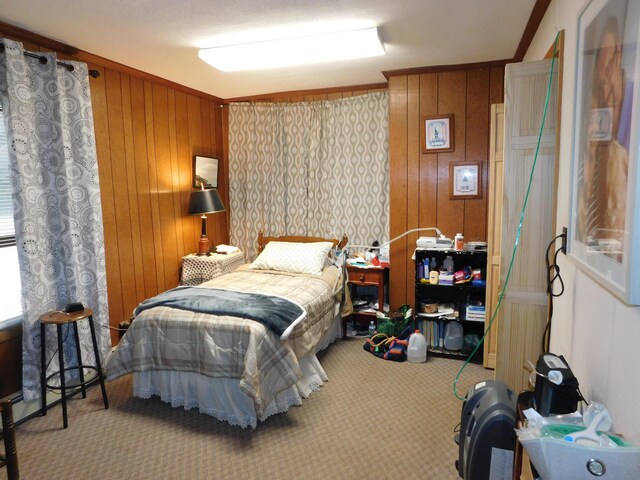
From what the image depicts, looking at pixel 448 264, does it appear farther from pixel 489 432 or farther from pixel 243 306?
pixel 489 432

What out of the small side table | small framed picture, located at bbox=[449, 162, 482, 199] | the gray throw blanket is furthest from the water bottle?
the small side table

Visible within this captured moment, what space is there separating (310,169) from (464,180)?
1585 millimetres

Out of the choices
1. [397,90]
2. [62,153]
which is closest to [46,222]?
[62,153]

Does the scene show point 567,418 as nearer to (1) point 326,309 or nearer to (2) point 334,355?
(1) point 326,309

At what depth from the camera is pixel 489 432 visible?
1691 mm

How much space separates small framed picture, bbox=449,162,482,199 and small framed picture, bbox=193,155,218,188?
8.21ft

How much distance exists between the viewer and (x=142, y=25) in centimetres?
267

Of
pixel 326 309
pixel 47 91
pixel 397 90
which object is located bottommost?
pixel 326 309

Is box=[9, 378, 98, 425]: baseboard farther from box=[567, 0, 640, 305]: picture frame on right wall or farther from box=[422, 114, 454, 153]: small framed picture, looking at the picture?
box=[422, 114, 454, 153]: small framed picture

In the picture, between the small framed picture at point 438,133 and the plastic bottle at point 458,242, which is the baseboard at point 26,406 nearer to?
the plastic bottle at point 458,242

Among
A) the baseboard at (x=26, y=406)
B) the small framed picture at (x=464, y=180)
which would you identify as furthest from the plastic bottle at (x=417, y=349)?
the baseboard at (x=26, y=406)

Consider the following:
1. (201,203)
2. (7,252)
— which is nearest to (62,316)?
(7,252)

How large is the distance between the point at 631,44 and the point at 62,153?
313cm

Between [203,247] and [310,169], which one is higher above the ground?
[310,169]
